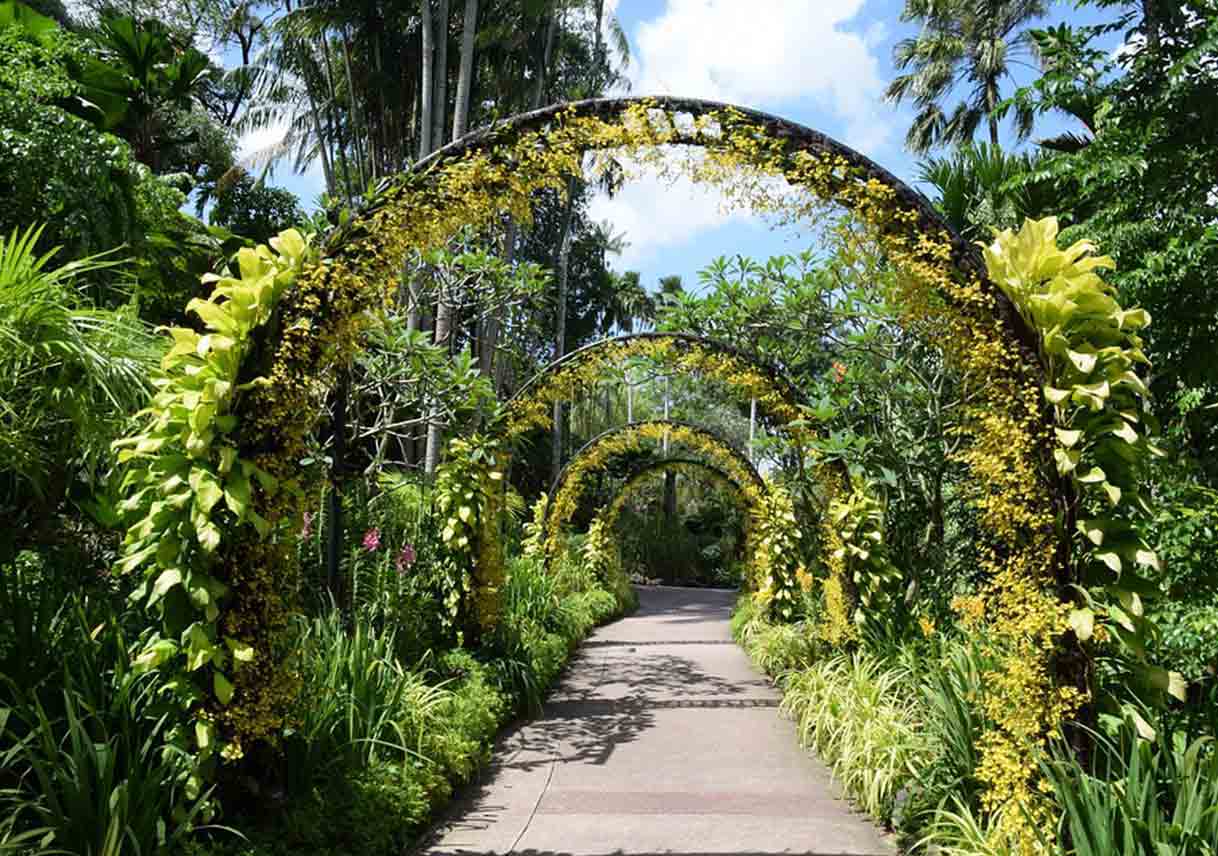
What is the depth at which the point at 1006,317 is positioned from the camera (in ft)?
11.1

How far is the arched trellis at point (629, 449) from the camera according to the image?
1223 centimetres

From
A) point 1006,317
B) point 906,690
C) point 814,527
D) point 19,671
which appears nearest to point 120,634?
point 19,671

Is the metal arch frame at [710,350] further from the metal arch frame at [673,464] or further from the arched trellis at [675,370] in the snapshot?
the metal arch frame at [673,464]

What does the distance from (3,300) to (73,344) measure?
0.26 metres

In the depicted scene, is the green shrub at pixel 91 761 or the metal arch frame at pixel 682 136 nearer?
the green shrub at pixel 91 761

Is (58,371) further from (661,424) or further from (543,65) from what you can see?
(543,65)

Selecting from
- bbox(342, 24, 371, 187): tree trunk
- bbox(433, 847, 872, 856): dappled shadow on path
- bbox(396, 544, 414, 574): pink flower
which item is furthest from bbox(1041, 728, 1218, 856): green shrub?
bbox(342, 24, 371, 187): tree trunk

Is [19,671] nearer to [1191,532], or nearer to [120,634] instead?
[120,634]

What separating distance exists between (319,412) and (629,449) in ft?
32.5

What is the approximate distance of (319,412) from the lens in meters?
3.61

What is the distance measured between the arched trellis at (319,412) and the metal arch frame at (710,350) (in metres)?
3.31

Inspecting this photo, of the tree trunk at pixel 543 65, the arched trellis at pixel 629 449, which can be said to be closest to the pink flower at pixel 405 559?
the arched trellis at pixel 629 449

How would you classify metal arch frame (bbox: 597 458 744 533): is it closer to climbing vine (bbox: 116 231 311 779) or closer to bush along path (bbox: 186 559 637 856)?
bush along path (bbox: 186 559 637 856)

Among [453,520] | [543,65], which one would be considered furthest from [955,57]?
[453,520]
